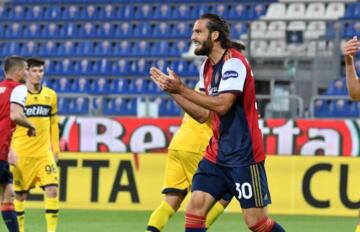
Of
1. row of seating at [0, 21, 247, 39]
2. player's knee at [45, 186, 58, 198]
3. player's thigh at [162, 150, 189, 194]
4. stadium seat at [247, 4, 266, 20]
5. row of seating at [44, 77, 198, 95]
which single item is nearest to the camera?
player's thigh at [162, 150, 189, 194]

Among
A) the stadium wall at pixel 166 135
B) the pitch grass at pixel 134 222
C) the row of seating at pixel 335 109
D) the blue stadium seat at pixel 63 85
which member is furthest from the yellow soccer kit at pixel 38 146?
the blue stadium seat at pixel 63 85

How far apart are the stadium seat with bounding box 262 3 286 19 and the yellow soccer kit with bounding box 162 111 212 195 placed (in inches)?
703

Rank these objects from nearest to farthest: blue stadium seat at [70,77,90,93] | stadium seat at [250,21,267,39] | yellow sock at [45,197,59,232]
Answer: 1. yellow sock at [45,197,59,232]
2. stadium seat at [250,21,267,39]
3. blue stadium seat at [70,77,90,93]

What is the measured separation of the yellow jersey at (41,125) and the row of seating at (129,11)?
52.1ft

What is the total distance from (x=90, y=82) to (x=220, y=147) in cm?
1978

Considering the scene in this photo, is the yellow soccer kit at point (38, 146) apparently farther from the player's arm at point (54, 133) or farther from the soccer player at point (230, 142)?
the soccer player at point (230, 142)

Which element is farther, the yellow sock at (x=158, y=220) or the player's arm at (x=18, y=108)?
the player's arm at (x=18, y=108)

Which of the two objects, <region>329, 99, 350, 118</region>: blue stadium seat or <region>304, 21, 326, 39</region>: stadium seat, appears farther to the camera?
<region>304, 21, 326, 39</region>: stadium seat

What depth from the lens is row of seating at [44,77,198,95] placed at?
86.0 feet

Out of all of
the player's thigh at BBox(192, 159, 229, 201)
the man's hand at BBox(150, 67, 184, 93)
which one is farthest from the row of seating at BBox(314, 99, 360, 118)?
the man's hand at BBox(150, 67, 184, 93)

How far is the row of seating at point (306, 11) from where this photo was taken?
27.2 m

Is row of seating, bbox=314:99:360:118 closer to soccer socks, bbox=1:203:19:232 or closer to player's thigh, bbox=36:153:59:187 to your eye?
player's thigh, bbox=36:153:59:187

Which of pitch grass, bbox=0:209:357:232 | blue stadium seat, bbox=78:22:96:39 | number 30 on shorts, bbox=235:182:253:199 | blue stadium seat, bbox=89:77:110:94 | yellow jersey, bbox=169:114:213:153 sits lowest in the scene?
pitch grass, bbox=0:209:357:232

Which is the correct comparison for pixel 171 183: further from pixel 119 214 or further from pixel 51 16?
pixel 51 16
